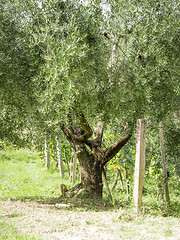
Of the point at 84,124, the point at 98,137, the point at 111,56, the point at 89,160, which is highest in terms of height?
the point at 111,56

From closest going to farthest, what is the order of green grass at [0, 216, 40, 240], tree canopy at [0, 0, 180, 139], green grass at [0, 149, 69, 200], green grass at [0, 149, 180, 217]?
green grass at [0, 216, 40, 240] < tree canopy at [0, 0, 180, 139] < green grass at [0, 149, 180, 217] < green grass at [0, 149, 69, 200]

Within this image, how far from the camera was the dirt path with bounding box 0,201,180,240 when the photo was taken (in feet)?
17.6

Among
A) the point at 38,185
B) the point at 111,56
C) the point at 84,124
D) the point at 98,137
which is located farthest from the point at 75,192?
the point at 38,185

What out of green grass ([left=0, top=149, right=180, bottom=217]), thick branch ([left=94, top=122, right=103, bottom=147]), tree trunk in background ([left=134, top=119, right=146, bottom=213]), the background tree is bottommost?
green grass ([left=0, top=149, right=180, bottom=217])

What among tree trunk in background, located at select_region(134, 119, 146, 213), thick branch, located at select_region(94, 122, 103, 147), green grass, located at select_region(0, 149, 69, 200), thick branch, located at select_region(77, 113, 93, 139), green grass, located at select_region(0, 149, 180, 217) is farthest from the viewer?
green grass, located at select_region(0, 149, 69, 200)

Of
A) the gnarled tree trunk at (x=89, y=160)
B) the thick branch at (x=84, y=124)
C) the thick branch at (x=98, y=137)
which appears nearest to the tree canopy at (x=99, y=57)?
the thick branch at (x=84, y=124)

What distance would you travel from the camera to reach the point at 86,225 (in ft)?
20.1

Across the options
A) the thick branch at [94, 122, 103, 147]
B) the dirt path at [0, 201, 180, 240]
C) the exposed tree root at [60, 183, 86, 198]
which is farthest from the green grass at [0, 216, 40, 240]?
the thick branch at [94, 122, 103, 147]

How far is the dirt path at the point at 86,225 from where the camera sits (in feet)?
17.6

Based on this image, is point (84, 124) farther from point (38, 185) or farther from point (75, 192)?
point (38, 185)

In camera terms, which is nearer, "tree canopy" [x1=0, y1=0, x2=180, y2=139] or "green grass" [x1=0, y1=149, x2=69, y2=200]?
"tree canopy" [x1=0, y1=0, x2=180, y2=139]

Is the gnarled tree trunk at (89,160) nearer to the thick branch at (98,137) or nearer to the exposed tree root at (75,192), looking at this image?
the exposed tree root at (75,192)

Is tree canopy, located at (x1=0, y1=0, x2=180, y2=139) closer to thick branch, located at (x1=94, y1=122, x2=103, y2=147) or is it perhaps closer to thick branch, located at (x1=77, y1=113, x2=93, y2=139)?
thick branch, located at (x1=77, y1=113, x2=93, y2=139)

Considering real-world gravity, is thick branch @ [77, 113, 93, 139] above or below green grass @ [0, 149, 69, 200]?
above
